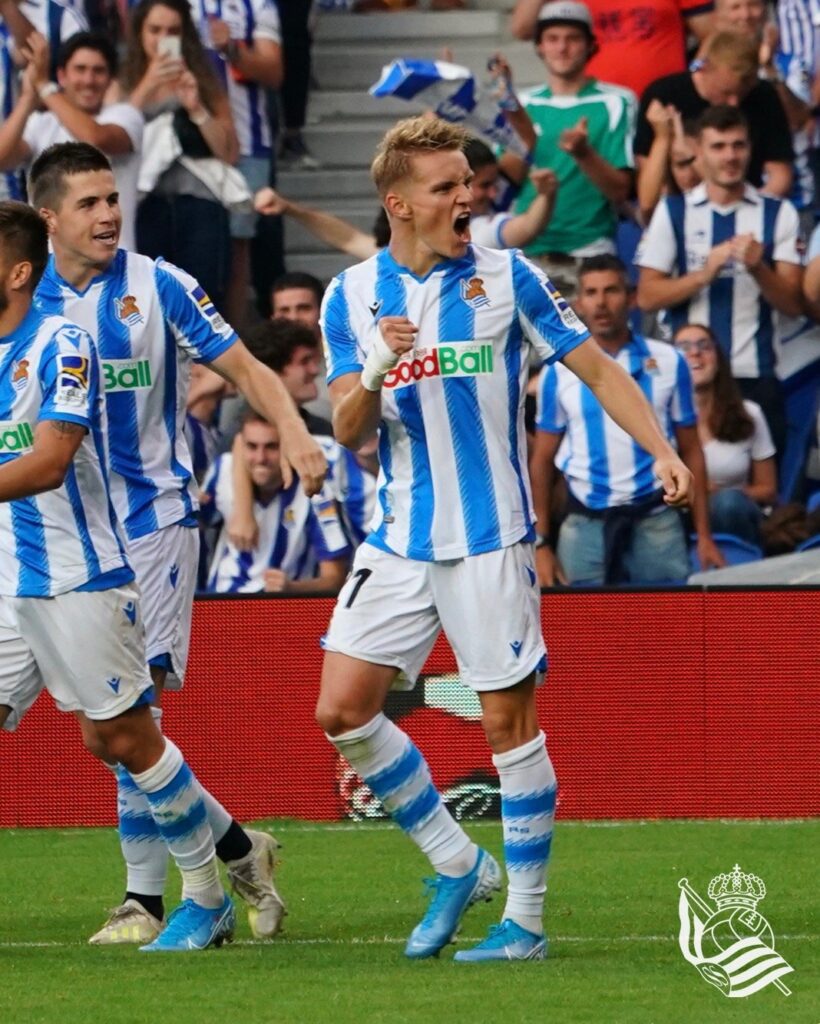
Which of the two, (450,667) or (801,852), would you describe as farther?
(450,667)

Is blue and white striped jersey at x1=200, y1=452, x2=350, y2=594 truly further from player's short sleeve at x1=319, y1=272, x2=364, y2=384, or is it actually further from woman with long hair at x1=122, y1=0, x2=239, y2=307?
player's short sleeve at x1=319, y1=272, x2=364, y2=384

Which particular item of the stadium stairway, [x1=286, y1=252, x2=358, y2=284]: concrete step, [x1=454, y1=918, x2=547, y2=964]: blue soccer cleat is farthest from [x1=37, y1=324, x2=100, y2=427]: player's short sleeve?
the stadium stairway

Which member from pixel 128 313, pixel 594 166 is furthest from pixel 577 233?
pixel 128 313

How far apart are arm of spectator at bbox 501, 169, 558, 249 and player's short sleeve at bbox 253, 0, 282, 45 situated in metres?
2.01

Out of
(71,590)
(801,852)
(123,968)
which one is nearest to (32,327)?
(71,590)

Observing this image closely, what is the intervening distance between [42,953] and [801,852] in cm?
311

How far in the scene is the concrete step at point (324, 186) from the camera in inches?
562

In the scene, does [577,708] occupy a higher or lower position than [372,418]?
lower

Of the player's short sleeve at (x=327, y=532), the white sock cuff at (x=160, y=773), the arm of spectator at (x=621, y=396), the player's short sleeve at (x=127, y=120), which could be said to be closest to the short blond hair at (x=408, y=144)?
the arm of spectator at (x=621, y=396)

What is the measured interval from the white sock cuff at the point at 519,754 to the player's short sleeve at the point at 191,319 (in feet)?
5.09

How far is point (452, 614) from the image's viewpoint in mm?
6105

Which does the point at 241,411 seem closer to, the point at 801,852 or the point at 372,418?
the point at 801,852

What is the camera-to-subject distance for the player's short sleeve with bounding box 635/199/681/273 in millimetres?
11391

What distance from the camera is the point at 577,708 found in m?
Answer: 9.32
